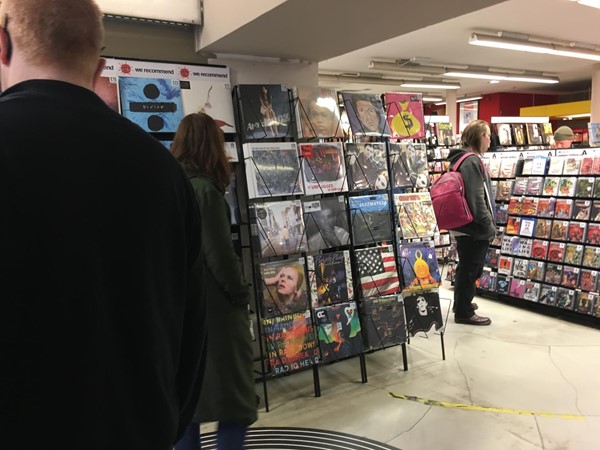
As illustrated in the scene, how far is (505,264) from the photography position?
5402mm

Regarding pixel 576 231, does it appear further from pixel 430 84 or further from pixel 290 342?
pixel 430 84

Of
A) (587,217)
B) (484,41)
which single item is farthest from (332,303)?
(484,41)

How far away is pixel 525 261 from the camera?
519 centimetres

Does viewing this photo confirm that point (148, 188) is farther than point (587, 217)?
No

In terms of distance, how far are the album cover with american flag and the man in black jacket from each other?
263 centimetres

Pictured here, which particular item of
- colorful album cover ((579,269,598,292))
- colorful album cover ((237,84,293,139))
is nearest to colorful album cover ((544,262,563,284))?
colorful album cover ((579,269,598,292))

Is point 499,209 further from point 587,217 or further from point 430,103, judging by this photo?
point 430,103

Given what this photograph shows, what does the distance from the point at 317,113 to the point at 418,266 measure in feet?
4.61

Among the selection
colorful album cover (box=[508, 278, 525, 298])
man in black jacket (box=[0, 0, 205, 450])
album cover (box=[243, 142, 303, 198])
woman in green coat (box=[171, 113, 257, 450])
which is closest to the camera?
man in black jacket (box=[0, 0, 205, 450])

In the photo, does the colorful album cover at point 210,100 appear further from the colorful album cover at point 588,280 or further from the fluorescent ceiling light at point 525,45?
the fluorescent ceiling light at point 525,45

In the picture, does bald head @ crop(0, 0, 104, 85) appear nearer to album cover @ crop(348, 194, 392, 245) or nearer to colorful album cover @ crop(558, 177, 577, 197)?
album cover @ crop(348, 194, 392, 245)

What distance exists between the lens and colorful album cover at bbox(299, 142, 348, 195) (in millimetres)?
3256

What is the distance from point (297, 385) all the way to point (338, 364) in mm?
506

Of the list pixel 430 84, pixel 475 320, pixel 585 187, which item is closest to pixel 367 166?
pixel 475 320
